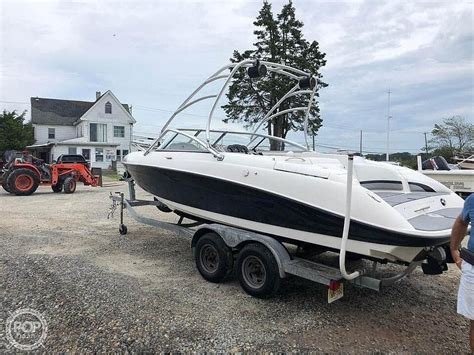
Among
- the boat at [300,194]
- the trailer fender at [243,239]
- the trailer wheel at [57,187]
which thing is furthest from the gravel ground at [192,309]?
the trailer wheel at [57,187]

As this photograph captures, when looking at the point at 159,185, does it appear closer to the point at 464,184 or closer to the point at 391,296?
the point at 391,296

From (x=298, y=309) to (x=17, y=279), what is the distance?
317 centimetres

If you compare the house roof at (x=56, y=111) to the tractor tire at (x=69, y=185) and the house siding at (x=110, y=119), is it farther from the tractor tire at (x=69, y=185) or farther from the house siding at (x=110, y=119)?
the tractor tire at (x=69, y=185)

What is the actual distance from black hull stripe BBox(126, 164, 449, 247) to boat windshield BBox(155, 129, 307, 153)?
15.0 inches

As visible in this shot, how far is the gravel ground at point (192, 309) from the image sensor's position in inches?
130

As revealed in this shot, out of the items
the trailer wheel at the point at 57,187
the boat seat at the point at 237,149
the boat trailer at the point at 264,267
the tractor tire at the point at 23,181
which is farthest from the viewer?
the trailer wheel at the point at 57,187

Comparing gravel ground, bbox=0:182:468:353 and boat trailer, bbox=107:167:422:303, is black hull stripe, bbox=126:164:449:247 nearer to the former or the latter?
boat trailer, bbox=107:167:422:303

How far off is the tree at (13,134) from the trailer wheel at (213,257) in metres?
30.9

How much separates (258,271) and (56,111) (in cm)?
3637

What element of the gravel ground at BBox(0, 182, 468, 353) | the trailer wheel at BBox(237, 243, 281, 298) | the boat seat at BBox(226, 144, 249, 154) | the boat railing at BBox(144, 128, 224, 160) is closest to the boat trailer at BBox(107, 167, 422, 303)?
the trailer wheel at BBox(237, 243, 281, 298)

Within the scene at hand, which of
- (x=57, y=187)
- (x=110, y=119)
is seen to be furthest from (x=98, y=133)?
(x=57, y=187)

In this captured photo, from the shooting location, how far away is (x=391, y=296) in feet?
14.7

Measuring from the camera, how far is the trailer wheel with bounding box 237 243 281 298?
398 centimetres

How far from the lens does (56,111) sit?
118 feet
